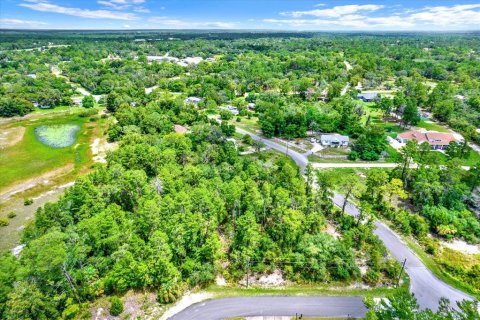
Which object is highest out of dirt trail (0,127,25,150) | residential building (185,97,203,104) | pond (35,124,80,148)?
residential building (185,97,203,104)

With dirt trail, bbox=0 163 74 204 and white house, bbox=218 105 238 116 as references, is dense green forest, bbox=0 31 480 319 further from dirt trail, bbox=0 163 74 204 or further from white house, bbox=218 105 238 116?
white house, bbox=218 105 238 116

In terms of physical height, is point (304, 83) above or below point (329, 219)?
above

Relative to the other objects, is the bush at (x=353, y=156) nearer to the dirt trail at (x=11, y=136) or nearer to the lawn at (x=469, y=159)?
the lawn at (x=469, y=159)

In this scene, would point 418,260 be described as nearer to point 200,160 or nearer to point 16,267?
point 200,160

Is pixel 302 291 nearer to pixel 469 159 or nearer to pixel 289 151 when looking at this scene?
pixel 289 151

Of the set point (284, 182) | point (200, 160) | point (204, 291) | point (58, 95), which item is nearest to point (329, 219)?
point (284, 182)

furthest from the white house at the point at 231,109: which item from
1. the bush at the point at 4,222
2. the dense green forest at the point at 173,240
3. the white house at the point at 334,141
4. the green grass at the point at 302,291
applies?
the green grass at the point at 302,291

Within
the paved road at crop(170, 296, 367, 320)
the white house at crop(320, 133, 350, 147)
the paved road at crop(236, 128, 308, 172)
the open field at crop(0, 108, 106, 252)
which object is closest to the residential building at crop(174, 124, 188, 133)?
the paved road at crop(236, 128, 308, 172)
